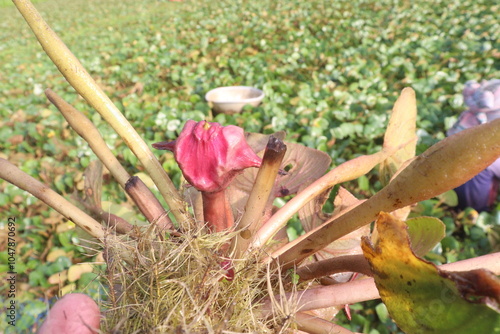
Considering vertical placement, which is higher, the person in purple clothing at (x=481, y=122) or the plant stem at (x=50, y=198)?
the plant stem at (x=50, y=198)

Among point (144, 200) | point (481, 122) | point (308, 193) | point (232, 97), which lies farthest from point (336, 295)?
point (232, 97)

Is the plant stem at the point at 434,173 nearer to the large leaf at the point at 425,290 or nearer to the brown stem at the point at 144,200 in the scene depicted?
the large leaf at the point at 425,290

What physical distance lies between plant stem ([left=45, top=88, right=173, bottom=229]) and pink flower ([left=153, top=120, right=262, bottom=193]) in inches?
3.3

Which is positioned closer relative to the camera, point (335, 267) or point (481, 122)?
point (335, 267)

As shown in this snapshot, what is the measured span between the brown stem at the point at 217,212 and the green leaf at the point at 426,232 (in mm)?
247

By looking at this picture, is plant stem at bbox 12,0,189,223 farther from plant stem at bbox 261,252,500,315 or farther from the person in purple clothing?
the person in purple clothing

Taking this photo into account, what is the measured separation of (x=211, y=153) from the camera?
1.40 ft

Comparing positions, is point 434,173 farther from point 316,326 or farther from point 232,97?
point 232,97

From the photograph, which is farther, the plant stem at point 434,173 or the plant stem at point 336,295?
the plant stem at point 336,295

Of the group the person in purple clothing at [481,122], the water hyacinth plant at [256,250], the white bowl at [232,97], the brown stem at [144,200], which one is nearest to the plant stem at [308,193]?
the water hyacinth plant at [256,250]

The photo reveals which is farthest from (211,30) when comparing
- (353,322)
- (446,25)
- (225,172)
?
(225,172)

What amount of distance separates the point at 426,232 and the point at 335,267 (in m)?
0.14

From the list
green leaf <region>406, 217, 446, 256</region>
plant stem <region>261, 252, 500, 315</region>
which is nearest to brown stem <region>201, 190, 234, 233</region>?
plant stem <region>261, 252, 500, 315</region>

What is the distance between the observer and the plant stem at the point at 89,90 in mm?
428
